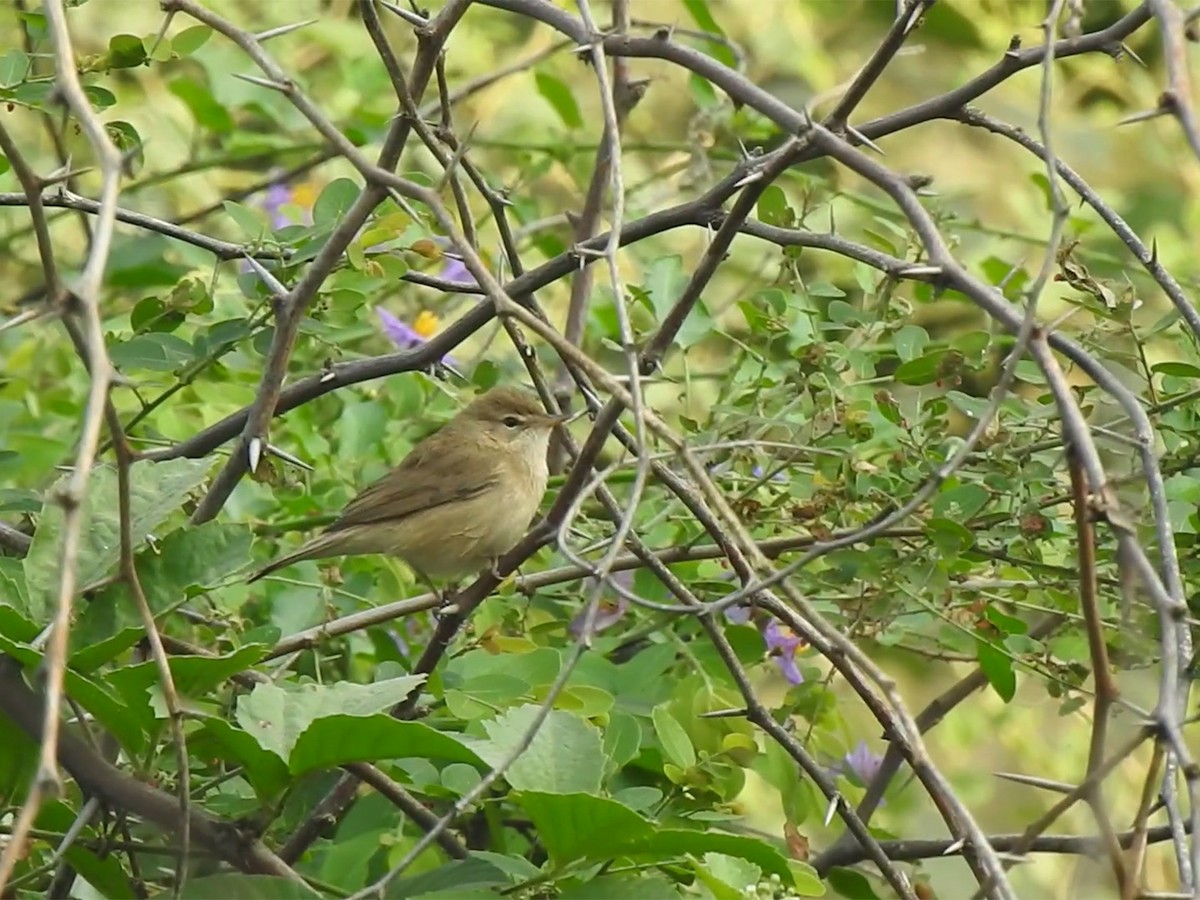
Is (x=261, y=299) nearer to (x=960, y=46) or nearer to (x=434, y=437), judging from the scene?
(x=434, y=437)

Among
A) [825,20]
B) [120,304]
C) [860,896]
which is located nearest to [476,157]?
[120,304]

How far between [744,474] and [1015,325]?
4.81ft

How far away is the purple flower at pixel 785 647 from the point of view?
3227mm

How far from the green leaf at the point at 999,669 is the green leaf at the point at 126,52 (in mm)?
1677

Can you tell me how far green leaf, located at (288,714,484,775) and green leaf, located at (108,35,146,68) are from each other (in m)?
1.39

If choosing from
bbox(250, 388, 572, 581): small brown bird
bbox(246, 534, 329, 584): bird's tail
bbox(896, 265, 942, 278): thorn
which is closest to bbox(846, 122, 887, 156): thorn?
bbox(896, 265, 942, 278): thorn

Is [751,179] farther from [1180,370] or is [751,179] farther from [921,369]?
[1180,370]

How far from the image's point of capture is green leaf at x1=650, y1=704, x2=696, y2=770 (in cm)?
255

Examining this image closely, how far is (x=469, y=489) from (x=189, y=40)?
182 cm

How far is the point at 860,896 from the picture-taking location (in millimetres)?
2904

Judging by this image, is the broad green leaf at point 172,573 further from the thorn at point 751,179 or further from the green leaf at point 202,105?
the green leaf at point 202,105

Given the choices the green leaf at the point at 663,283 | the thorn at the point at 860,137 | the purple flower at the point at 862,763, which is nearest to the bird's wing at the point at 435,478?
the green leaf at the point at 663,283

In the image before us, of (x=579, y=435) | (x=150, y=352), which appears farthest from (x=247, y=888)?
(x=579, y=435)

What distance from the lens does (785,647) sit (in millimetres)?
3230
